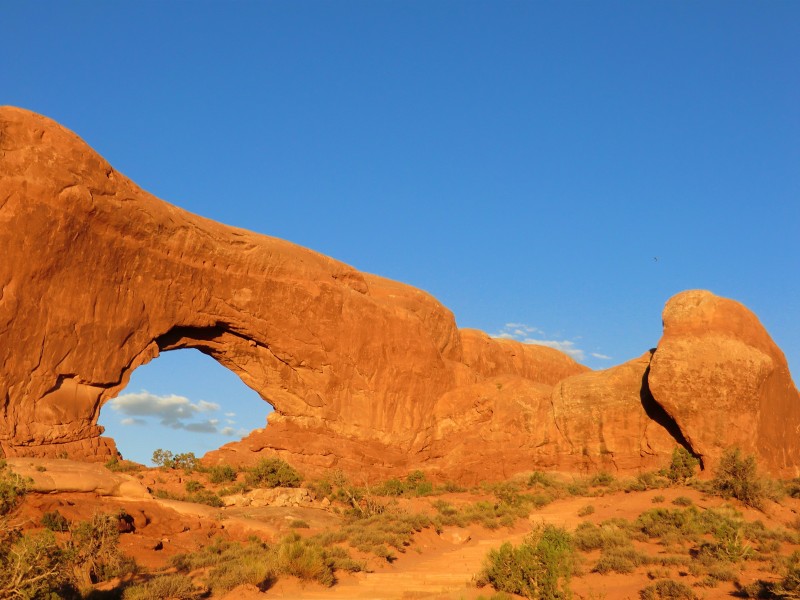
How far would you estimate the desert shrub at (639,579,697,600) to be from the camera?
1138cm

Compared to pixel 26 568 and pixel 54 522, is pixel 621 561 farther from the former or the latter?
pixel 54 522

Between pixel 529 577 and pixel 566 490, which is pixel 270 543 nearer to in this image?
pixel 529 577

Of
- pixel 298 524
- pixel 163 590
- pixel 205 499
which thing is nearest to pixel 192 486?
pixel 205 499

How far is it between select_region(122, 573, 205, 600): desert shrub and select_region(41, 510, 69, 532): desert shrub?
510 centimetres

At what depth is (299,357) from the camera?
97.3 feet

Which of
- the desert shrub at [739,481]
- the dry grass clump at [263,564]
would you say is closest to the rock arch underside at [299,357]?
the desert shrub at [739,481]

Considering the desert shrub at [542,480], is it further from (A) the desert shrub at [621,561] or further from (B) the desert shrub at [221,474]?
(A) the desert shrub at [621,561]

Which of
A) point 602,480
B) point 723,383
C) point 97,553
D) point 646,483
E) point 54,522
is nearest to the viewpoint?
point 97,553

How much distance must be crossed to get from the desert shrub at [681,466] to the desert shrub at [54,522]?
62.3 feet

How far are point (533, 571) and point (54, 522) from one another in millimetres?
10512

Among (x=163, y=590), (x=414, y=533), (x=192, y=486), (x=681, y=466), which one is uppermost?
(x=681, y=466)

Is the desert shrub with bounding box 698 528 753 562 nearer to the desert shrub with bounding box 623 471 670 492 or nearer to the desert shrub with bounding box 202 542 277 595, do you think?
the desert shrub with bounding box 202 542 277 595

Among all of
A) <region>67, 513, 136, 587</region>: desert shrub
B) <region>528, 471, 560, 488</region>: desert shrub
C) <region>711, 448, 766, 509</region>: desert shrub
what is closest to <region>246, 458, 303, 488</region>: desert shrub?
<region>528, 471, 560, 488</region>: desert shrub

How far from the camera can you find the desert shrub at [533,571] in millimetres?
11883
